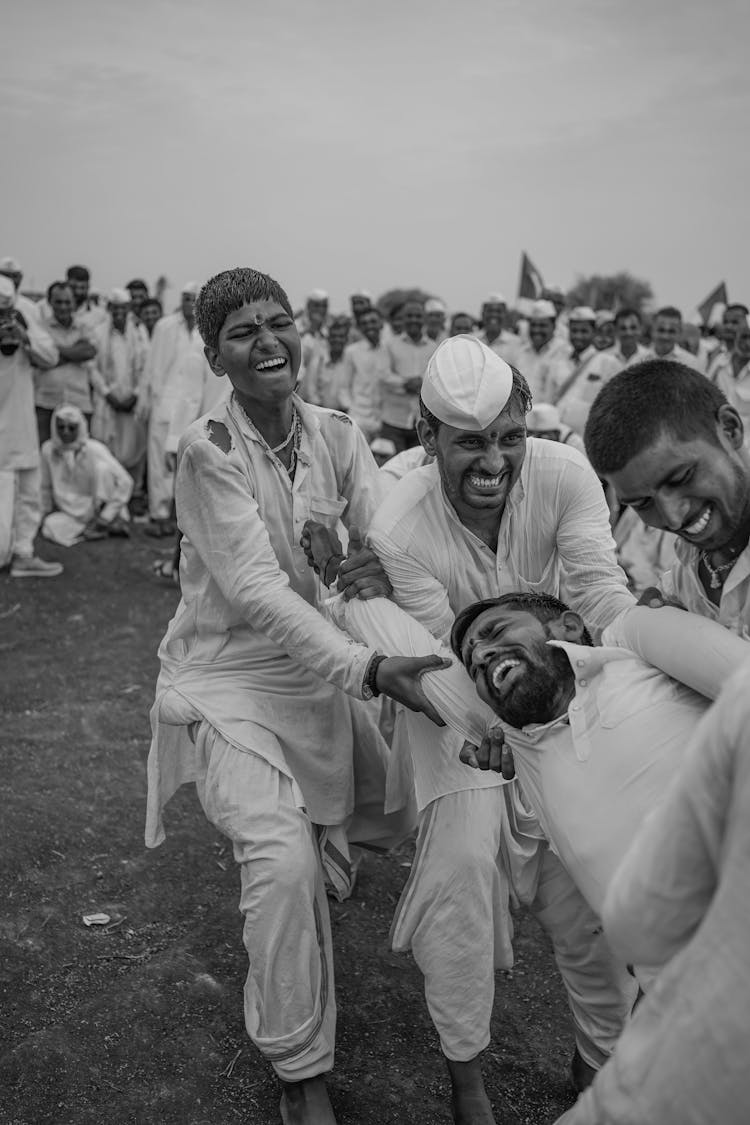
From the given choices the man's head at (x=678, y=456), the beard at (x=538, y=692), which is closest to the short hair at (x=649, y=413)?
the man's head at (x=678, y=456)

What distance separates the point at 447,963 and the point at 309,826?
0.53 m

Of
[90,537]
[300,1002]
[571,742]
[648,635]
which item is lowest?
[90,537]

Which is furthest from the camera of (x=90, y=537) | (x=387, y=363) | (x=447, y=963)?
(x=387, y=363)

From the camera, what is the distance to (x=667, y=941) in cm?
155

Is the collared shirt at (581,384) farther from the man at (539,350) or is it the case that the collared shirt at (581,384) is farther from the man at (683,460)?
the man at (683,460)

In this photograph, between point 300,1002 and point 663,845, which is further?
point 300,1002

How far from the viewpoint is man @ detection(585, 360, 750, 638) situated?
2.49 metres

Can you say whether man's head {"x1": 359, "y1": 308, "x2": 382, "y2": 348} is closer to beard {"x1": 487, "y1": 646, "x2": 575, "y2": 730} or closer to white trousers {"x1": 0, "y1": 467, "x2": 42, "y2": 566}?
white trousers {"x1": 0, "y1": 467, "x2": 42, "y2": 566}

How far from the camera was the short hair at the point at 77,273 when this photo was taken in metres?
Answer: 12.4

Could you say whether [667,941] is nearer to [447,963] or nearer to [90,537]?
[447,963]

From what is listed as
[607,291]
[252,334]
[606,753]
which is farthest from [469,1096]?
[607,291]

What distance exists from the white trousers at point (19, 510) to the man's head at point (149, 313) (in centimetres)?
463

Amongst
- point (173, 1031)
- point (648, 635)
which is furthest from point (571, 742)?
point (173, 1031)

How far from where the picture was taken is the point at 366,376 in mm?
13359
